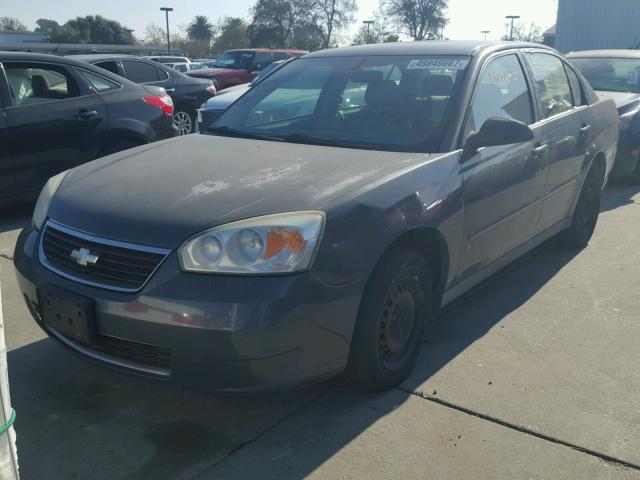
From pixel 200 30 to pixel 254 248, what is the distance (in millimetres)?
87171

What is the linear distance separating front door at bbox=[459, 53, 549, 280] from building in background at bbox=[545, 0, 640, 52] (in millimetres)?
20672

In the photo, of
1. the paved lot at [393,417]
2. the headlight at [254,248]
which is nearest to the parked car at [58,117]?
the paved lot at [393,417]

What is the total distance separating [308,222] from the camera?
8.43 feet

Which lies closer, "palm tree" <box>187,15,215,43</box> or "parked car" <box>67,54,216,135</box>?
"parked car" <box>67,54,216,135</box>

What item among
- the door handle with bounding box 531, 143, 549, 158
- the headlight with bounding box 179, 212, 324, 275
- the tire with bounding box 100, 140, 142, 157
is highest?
the door handle with bounding box 531, 143, 549, 158

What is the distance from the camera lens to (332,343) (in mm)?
2650

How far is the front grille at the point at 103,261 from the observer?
254 cm

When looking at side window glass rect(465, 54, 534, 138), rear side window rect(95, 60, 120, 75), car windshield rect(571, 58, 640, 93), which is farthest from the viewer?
rear side window rect(95, 60, 120, 75)

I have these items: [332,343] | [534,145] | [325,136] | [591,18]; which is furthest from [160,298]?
[591,18]

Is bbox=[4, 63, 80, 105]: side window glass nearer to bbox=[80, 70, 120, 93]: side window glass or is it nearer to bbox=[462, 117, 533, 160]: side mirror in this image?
bbox=[80, 70, 120, 93]: side window glass

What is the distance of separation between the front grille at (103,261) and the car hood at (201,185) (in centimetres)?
4

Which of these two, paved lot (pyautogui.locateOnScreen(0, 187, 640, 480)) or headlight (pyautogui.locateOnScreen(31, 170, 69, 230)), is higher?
headlight (pyautogui.locateOnScreen(31, 170, 69, 230))

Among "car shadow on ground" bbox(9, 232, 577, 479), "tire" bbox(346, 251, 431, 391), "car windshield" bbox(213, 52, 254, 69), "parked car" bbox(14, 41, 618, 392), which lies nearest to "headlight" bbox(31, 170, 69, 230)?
"parked car" bbox(14, 41, 618, 392)

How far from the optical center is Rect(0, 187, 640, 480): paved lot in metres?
2.58
